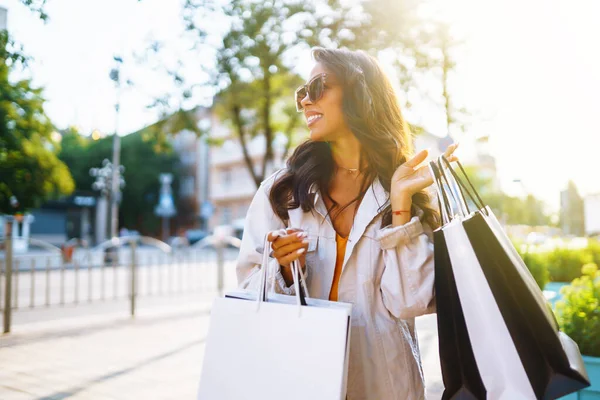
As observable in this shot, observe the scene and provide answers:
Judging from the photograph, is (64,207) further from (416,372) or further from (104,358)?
(416,372)

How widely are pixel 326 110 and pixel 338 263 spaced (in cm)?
54

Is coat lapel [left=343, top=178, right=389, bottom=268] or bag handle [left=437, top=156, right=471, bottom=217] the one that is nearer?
bag handle [left=437, top=156, right=471, bottom=217]

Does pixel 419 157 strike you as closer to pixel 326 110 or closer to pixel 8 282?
pixel 326 110

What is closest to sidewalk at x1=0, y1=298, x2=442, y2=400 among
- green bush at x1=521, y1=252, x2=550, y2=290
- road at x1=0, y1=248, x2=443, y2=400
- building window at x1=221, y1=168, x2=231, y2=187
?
road at x1=0, y1=248, x2=443, y2=400

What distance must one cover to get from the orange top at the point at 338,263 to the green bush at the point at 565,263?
11.0 m

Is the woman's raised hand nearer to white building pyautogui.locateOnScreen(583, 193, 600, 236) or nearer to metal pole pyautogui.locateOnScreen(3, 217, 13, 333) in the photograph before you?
metal pole pyautogui.locateOnScreen(3, 217, 13, 333)

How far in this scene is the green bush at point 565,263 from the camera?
11836mm

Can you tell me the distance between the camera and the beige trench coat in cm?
180

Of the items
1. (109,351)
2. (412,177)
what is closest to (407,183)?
(412,177)

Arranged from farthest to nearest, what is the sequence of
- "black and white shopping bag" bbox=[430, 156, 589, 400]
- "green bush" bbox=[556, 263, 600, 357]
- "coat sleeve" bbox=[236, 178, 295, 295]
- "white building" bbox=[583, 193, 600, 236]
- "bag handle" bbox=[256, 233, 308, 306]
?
"white building" bbox=[583, 193, 600, 236], "green bush" bbox=[556, 263, 600, 357], "coat sleeve" bbox=[236, 178, 295, 295], "bag handle" bbox=[256, 233, 308, 306], "black and white shopping bag" bbox=[430, 156, 589, 400]

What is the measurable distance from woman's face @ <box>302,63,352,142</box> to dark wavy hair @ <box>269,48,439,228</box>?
2cm

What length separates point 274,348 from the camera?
5.16 ft

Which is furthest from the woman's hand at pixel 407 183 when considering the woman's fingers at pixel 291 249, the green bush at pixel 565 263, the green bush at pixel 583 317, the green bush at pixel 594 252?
the green bush at pixel 594 252

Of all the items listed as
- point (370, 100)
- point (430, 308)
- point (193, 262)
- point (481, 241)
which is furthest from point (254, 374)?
point (193, 262)
